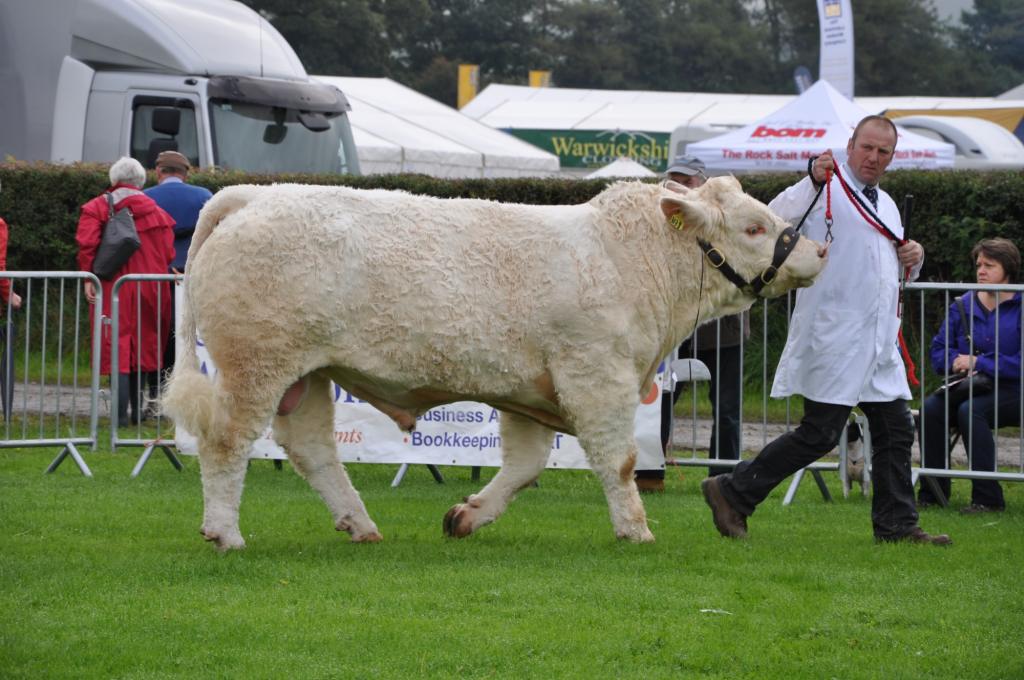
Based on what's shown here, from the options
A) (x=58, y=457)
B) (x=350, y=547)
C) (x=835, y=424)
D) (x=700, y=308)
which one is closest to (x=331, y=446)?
(x=350, y=547)

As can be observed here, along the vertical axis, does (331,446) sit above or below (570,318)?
below

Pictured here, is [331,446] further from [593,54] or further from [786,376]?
[593,54]

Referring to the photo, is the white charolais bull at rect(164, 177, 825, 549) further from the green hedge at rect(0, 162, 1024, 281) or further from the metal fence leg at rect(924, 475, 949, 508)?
the green hedge at rect(0, 162, 1024, 281)

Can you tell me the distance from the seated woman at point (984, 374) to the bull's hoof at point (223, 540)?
16.4 ft

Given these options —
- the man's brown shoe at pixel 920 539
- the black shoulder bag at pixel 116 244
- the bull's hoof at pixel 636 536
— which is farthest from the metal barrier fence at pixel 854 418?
the black shoulder bag at pixel 116 244

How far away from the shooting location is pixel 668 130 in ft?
140

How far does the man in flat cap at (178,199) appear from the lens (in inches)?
542

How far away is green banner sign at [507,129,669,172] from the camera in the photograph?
42.5m

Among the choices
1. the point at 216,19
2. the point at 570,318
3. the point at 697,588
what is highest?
the point at 216,19

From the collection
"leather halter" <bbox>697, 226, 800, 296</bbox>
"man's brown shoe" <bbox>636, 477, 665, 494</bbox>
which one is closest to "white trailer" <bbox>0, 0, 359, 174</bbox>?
"man's brown shoe" <bbox>636, 477, 665, 494</bbox>

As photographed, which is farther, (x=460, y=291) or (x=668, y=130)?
(x=668, y=130)

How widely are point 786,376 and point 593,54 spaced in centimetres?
7785

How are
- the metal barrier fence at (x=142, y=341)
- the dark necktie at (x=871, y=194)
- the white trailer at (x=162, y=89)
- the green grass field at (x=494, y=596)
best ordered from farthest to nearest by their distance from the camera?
the white trailer at (x=162, y=89)
the metal barrier fence at (x=142, y=341)
the dark necktie at (x=871, y=194)
the green grass field at (x=494, y=596)

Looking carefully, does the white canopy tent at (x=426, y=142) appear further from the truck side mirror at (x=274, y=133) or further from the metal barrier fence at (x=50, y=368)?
the metal barrier fence at (x=50, y=368)
